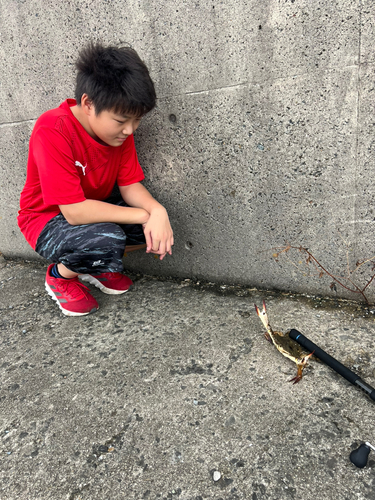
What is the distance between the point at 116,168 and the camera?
2027 mm

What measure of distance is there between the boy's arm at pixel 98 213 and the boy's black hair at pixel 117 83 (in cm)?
45

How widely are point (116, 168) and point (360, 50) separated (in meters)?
1.30

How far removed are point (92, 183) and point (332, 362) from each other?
148cm

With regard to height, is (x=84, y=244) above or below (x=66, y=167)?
below

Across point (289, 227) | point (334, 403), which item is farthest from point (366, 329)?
point (289, 227)

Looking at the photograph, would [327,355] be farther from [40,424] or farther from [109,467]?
[40,424]

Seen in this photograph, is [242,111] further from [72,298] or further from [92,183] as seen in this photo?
[72,298]

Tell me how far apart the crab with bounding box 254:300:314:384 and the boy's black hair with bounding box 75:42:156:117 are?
41.9 inches

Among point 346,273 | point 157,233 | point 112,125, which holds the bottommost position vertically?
point 346,273

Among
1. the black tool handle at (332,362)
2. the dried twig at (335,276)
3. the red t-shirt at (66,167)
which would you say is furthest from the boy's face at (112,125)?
the black tool handle at (332,362)

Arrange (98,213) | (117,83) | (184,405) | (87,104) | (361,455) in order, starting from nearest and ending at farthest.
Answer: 1. (361,455)
2. (184,405)
3. (117,83)
4. (87,104)
5. (98,213)

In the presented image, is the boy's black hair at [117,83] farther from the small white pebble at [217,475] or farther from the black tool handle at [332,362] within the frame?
the small white pebble at [217,475]

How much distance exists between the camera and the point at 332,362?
147 centimetres

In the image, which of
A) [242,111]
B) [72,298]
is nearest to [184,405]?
[72,298]
